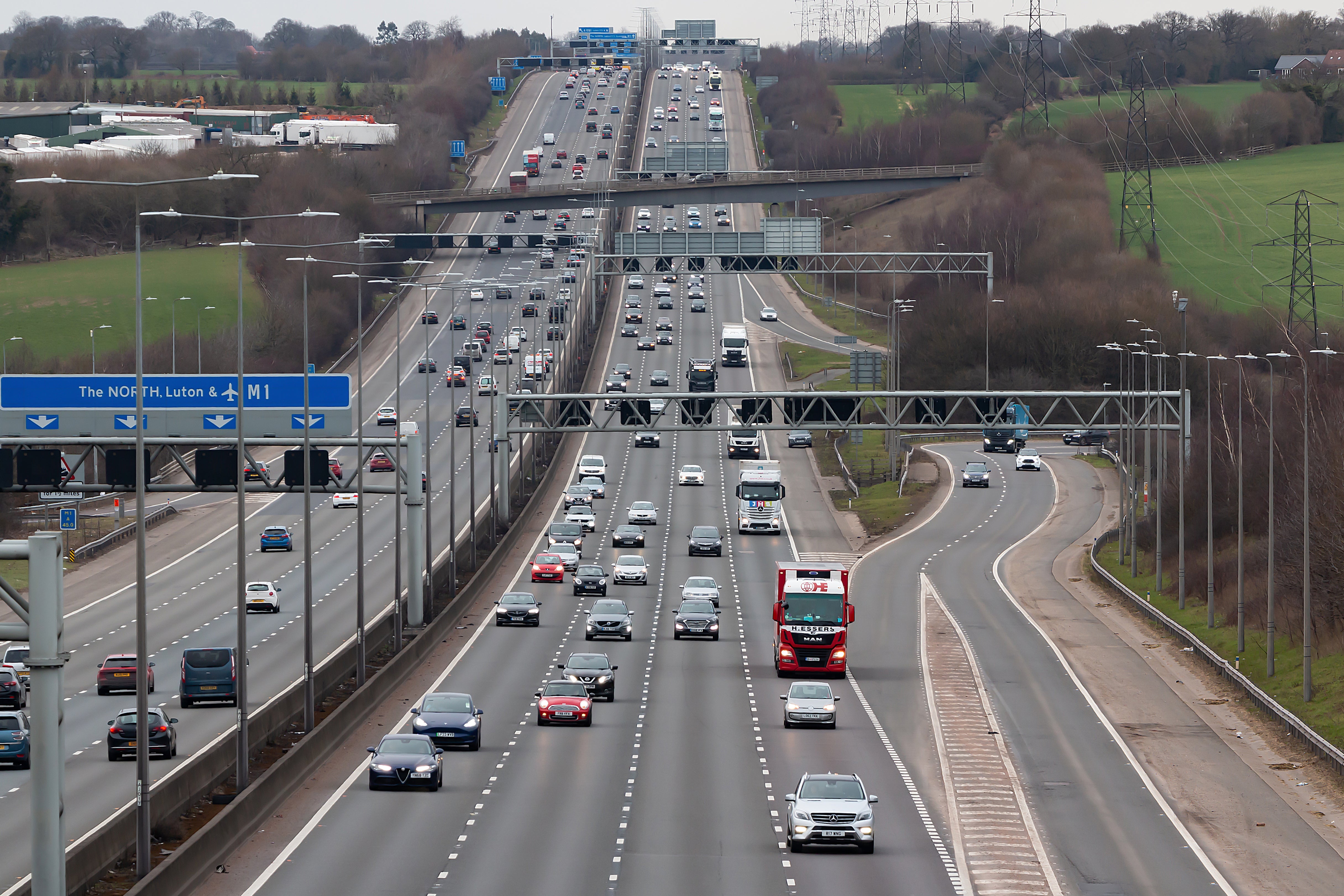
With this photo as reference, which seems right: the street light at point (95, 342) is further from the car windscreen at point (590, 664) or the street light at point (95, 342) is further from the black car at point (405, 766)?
the black car at point (405, 766)

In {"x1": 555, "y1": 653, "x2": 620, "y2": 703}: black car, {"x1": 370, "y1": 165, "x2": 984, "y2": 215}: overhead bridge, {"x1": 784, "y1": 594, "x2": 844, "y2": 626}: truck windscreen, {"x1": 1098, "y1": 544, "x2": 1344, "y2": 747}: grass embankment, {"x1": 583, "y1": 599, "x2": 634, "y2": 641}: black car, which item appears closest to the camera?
{"x1": 1098, "y1": 544, "x2": 1344, "y2": 747}: grass embankment

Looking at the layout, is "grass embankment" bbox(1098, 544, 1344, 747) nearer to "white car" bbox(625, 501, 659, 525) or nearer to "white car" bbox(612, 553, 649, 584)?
"white car" bbox(612, 553, 649, 584)

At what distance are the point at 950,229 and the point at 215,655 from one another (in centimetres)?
12312

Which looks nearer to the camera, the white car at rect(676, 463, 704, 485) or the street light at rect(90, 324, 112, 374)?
the white car at rect(676, 463, 704, 485)

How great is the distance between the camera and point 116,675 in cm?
5338

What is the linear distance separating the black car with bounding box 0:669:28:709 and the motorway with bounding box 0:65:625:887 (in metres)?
1.41

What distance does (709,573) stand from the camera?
82250 mm

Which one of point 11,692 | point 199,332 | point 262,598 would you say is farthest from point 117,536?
point 11,692

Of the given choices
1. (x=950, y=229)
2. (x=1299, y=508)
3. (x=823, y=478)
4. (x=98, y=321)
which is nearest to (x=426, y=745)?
(x=1299, y=508)

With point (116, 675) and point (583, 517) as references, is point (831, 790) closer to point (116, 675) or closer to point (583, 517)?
point (116, 675)

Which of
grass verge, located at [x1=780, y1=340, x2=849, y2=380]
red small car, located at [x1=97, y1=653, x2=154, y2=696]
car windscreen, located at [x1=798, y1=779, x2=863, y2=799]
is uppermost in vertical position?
grass verge, located at [x1=780, y1=340, x2=849, y2=380]

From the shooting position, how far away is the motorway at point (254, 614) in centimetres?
4084

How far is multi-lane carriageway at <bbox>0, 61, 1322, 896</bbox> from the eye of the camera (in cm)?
3158

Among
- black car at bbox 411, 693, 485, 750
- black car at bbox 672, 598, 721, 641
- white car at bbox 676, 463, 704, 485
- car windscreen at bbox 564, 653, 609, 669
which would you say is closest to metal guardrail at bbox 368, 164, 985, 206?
white car at bbox 676, 463, 704, 485
